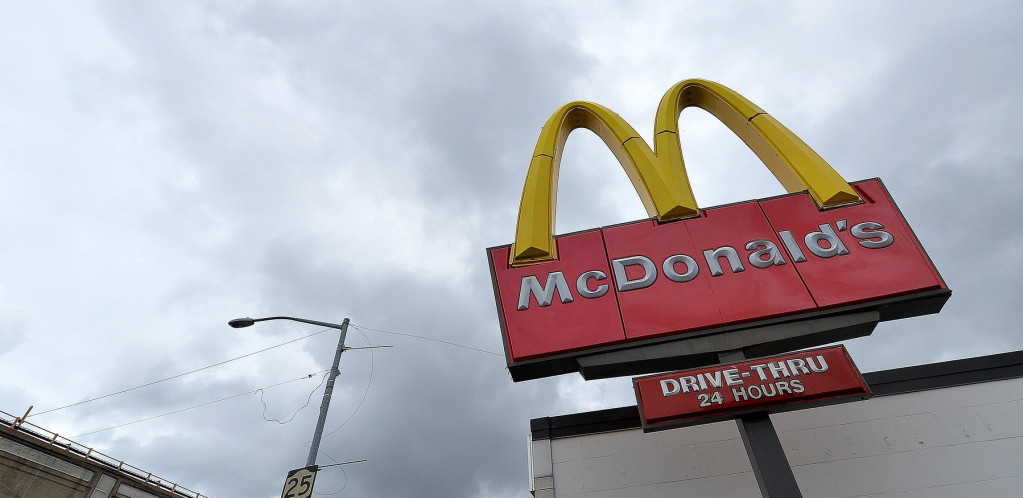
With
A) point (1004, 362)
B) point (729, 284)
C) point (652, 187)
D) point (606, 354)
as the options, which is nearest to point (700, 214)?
point (652, 187)

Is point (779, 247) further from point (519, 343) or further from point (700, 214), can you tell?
point (519, 343)

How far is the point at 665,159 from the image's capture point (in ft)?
35.5

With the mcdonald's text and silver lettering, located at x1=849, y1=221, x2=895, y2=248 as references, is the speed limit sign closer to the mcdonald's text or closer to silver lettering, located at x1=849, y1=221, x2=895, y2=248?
the mcdonald's text

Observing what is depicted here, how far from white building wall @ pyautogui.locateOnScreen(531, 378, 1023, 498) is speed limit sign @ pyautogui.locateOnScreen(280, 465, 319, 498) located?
13.8ft

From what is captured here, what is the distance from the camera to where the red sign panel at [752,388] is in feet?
22.7

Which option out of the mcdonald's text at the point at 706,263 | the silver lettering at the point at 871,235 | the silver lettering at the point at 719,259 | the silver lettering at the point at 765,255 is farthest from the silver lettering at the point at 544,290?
the silver lettering at the point at 871,235

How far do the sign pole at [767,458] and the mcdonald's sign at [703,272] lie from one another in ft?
3.94

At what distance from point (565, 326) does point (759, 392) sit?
308 centimetres

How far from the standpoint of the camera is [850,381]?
22.6 feet

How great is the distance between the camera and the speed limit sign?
8.31 m

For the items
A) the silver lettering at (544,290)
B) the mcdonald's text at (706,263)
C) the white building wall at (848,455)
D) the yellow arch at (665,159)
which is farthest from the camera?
the yellow arch at (665,159)

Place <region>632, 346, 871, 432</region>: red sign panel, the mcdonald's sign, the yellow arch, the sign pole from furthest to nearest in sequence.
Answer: the yellow arch, the mcdonald's sign, <region>632, 346, 871, 432</region>: red sign panel, the sign pole

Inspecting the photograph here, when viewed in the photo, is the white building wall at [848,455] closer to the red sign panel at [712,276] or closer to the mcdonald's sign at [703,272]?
the mcdonald's sign at [703,272]

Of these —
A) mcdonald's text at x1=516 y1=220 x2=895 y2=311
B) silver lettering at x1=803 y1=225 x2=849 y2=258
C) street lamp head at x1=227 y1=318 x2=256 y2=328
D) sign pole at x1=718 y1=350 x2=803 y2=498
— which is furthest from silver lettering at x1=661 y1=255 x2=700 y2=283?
street lamp head at x1=227 y1=318 x2=256 y2=328
